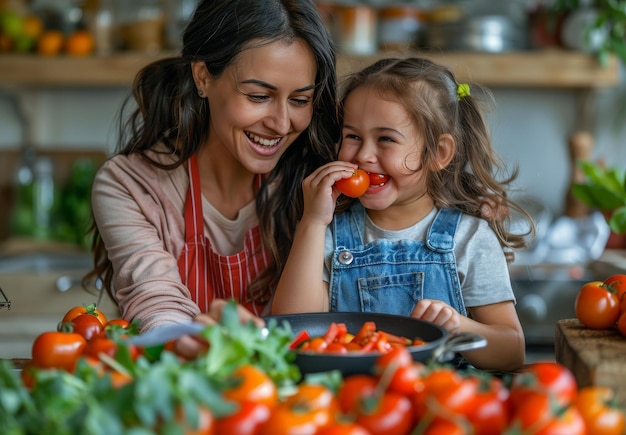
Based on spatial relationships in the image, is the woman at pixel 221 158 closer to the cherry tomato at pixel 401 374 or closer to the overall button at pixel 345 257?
the overall button at pixel 345 257

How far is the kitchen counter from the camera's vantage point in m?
1.05

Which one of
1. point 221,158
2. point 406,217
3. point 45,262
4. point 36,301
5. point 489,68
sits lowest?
point 36,301

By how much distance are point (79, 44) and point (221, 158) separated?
1863 mm

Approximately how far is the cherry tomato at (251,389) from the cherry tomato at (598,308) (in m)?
0.65

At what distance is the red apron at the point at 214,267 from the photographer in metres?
1.79

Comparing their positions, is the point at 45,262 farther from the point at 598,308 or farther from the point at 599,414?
the point at 599,414

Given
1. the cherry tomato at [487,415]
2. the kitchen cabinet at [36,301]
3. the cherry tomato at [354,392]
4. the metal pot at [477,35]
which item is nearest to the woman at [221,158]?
the cherry tomato at [354,392]

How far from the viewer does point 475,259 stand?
1.66 meters

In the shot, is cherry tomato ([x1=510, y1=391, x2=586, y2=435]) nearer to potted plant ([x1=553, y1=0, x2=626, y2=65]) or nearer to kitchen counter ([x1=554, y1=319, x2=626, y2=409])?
kitchen counter ([x1=554, y1=319, x2=626, y2=409])

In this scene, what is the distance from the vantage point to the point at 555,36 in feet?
11.3

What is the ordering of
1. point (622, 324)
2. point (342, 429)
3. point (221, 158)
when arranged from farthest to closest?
point (221, 158), point (622, 324), point (342, 429)

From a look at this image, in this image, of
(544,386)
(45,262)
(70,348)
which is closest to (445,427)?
(544,386)

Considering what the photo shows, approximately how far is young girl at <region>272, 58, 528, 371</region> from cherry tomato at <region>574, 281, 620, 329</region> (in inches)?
9.7

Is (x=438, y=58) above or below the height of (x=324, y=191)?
above
